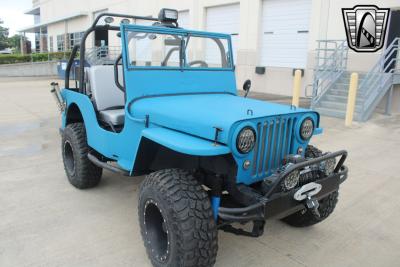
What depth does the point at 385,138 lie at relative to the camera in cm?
750

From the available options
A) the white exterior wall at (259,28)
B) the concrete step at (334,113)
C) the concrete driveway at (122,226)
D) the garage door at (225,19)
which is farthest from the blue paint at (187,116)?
the garage door at (225,19)

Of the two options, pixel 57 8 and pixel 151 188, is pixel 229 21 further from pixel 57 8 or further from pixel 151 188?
pixel 57 8

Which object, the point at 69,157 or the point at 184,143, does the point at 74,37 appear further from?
the point at 184,143

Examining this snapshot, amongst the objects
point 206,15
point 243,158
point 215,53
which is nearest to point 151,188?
point 243,158

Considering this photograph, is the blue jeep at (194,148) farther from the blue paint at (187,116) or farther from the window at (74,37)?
the window at (74,37)

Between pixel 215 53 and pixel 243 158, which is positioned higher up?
pixel 215 53

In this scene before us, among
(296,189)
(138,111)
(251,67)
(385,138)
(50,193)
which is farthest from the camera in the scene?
(251,67)

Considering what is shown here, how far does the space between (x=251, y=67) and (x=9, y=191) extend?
11.2 m

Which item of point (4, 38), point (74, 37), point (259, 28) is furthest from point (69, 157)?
point (4, 38)

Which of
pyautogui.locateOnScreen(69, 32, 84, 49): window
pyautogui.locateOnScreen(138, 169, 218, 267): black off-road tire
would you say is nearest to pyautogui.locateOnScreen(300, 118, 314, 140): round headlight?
pyautogui.locateOnScreen(138, 169, 218, 267): black off-road tire

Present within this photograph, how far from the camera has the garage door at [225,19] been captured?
14789 mm

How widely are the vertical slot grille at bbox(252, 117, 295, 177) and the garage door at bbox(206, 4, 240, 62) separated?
39.0ft

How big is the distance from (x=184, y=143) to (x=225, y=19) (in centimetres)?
1353

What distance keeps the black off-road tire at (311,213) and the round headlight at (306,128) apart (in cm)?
33
